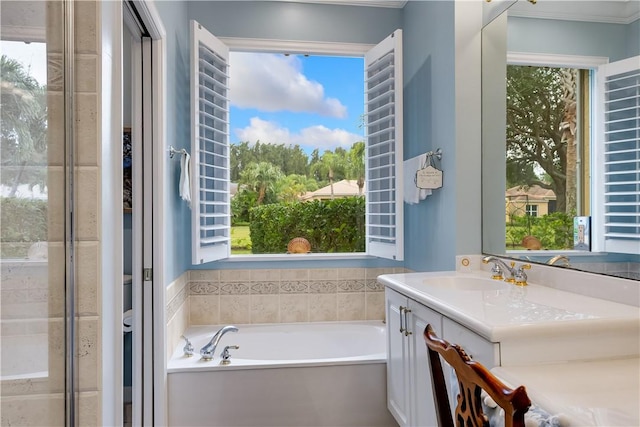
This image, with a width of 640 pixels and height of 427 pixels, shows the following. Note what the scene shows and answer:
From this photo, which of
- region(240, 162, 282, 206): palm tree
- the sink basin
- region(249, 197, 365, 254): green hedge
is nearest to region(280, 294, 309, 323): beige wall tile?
region(249, 197, 365, 254): green hedge

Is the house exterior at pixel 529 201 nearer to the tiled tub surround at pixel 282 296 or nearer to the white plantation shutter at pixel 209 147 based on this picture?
the tiled tub surround at pixel 282 296

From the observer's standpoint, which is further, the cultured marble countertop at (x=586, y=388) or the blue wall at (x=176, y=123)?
the blue wall at (x=176, y=123)

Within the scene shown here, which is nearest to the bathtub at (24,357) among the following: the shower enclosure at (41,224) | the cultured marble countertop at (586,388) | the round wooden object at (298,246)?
the shower enclosure at (41,224)

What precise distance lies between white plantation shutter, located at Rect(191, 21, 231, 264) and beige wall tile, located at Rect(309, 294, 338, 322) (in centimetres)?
79

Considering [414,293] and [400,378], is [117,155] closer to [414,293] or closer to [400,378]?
[414,293]

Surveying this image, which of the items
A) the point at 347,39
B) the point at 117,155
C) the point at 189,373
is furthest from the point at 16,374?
the point at 347,39

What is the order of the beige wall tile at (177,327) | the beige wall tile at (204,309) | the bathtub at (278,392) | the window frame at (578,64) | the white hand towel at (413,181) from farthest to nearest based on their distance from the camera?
the beige wall tile at (204,309), the white hand towel at (413,181), the beige wall tile at (177,327), the bathtub at (278,392), the window frame at (578,64)

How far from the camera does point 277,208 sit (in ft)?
11.1

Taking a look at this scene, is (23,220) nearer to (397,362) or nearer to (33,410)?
(33,410)

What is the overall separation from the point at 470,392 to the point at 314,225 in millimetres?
2615

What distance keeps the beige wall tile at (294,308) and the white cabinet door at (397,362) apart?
1.01 m

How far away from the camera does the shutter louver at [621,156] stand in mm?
1454

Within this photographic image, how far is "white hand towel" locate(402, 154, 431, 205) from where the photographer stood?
103 inches

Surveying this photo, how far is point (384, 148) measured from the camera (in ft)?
9.99
